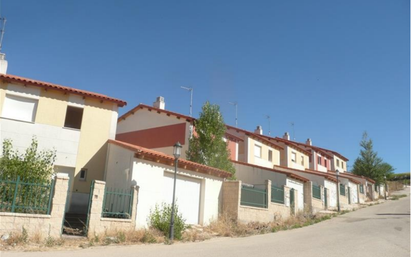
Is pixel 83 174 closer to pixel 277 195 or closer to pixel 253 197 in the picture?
pixel 253 197

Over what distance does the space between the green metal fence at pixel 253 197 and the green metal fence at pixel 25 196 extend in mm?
9768

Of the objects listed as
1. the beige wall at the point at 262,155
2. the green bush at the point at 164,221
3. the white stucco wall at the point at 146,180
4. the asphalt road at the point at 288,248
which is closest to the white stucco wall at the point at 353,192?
the beige wall at the point at 262,155

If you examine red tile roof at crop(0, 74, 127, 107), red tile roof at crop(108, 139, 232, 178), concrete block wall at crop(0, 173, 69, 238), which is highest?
red tile roof at crop(0, 74, 127, 107)

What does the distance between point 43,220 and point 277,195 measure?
13743 millimetres

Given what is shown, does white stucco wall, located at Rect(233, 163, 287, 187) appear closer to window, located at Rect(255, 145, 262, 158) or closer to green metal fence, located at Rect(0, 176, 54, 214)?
window, located at Rect(255, 145, 262, 158)

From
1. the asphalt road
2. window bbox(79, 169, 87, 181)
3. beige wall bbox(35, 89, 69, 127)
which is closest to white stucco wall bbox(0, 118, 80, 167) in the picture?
beige wall bbox(35, 89, 69, 127)

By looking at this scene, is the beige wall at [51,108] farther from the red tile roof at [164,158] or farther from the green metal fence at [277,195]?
the green metal fence at [277,195]

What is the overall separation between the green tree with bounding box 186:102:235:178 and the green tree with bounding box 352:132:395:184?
104ft

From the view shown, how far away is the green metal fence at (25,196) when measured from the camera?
10.7m

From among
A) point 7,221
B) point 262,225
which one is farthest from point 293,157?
point 7,221

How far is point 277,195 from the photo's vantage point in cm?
2059

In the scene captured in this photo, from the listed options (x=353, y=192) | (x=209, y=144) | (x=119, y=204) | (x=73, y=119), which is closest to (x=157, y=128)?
(x=209, y=144)

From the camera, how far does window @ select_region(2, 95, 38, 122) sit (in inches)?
615

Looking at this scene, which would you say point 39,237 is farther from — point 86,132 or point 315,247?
point 315,247
